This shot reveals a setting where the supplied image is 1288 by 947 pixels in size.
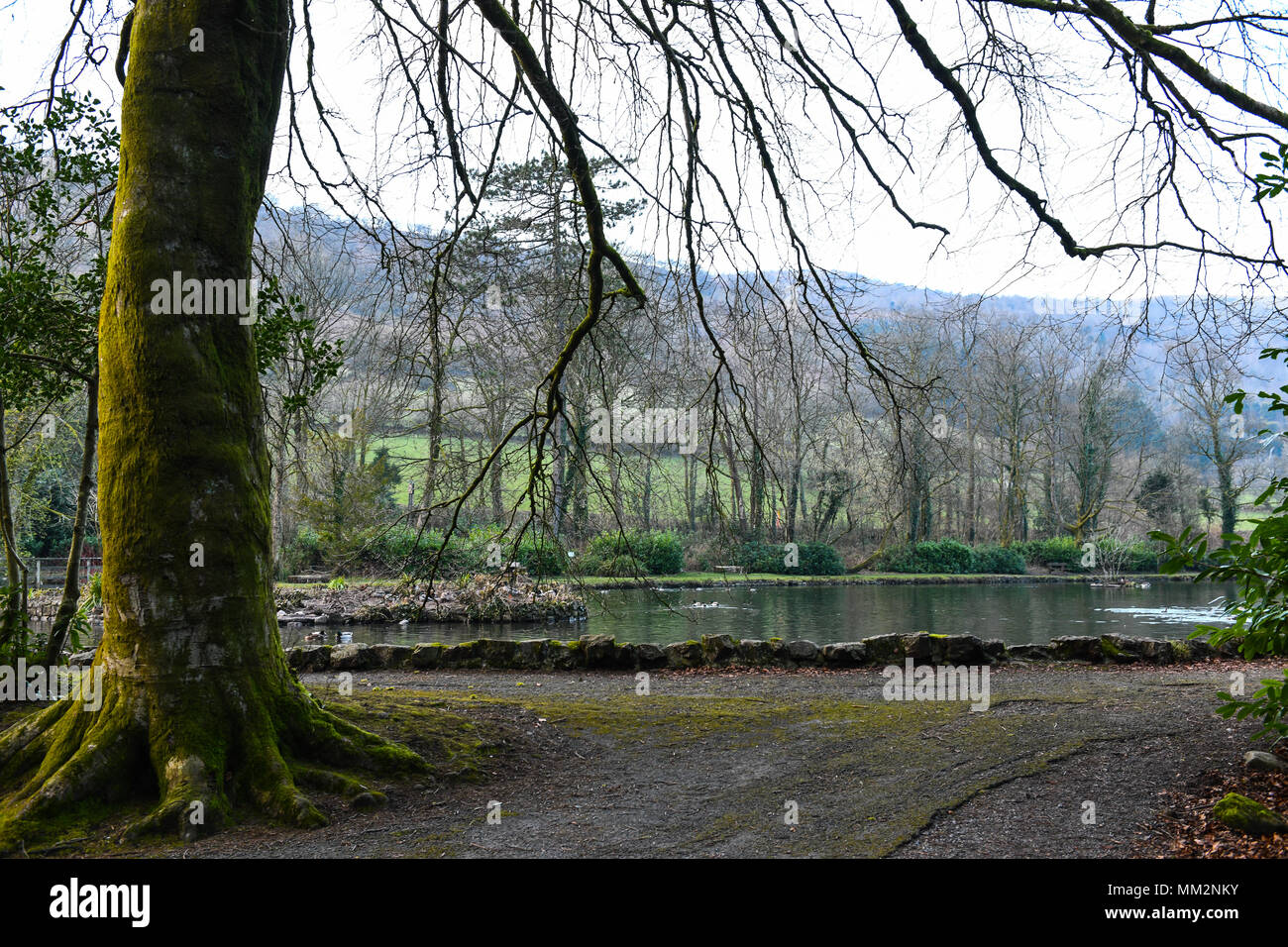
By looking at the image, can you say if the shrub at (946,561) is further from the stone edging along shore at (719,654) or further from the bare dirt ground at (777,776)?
the bare dirt ground at (777,776)

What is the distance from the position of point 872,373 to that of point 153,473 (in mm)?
4577

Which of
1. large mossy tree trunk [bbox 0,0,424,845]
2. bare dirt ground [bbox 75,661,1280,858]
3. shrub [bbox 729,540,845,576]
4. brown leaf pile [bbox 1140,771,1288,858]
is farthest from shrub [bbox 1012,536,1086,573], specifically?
large mossy tree trunk [bbox 0,0,424,845]

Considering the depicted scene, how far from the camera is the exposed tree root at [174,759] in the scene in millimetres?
3785

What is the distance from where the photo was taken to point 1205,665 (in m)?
9.82

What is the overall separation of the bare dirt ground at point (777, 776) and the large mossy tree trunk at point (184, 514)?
47 centimetres

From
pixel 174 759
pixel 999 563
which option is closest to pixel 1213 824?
pixel 174 759

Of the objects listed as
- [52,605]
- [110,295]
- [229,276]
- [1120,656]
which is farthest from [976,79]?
[52,605]

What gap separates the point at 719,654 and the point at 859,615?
11.1m

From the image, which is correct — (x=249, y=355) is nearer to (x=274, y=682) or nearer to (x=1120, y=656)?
(x=274, y=682)

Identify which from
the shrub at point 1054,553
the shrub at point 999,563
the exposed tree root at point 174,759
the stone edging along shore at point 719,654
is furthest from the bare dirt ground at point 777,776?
the shrub at point 1054,553

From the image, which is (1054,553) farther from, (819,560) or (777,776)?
(777,776)

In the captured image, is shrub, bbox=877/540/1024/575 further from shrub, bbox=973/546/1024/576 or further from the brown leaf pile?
the brown leaf pile

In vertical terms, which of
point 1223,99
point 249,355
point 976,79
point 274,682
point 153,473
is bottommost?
point 274,682

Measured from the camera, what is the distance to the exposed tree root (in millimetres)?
3785
